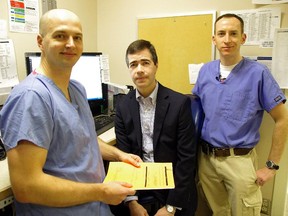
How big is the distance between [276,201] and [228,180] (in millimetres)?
664

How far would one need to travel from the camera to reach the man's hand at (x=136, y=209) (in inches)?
56.1

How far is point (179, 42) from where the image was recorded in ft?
7.16

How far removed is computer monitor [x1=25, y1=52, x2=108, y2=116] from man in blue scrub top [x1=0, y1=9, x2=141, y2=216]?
876 millimetres

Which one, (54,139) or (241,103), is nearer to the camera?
(54,139)

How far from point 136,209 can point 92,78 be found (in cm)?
105

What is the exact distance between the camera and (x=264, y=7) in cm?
184

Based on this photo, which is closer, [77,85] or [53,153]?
[53,153]

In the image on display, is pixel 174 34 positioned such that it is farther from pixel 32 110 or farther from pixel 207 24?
pixel 32 110

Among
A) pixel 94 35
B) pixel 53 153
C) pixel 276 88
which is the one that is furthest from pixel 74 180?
pixel 94 35

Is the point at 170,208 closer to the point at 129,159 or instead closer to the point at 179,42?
the point at 129,159

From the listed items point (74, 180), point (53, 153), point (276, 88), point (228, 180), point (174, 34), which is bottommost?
point (228, 180)

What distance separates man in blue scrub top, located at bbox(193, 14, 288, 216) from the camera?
1582 millimetres

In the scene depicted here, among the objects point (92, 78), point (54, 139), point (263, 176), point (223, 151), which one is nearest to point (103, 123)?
point (92, 78)

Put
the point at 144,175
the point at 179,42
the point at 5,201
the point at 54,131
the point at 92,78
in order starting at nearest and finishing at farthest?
the point at 54,131, the point at 5,201, the point at 144,175, the point at 92,78, the point at 179,42
